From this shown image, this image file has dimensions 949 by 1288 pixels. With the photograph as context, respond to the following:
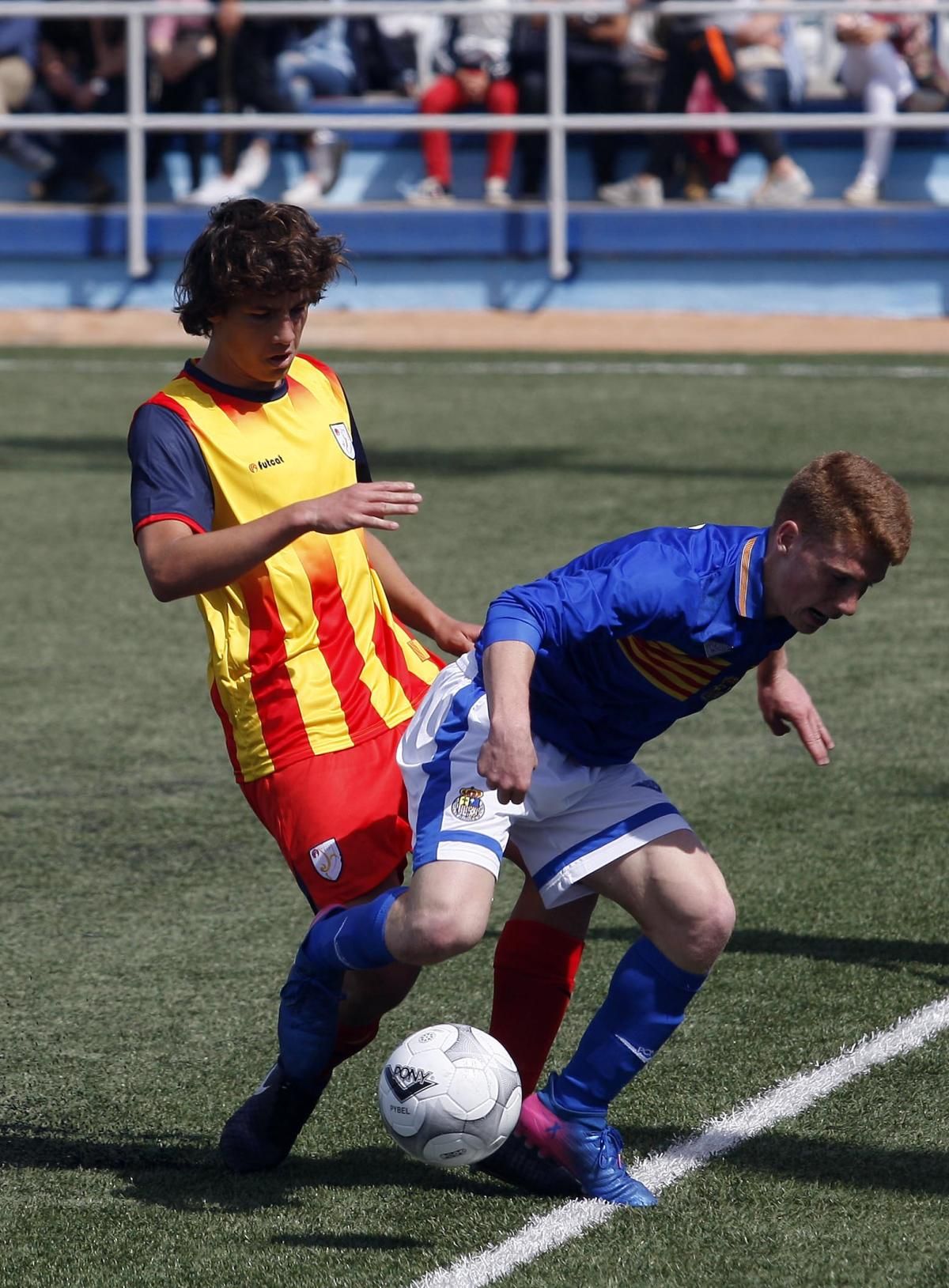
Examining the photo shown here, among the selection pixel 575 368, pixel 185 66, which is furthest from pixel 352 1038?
pixel 185 66

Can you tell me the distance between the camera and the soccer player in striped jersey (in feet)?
12.6

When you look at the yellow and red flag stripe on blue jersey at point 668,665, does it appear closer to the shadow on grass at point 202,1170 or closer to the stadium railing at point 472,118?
the shadow on grass at point 202,1170

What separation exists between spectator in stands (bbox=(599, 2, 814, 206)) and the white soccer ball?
13.6 metres

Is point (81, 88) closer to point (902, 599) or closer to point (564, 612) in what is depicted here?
point (902, 599)

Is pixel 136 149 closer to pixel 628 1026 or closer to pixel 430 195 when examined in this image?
pixel 430 195

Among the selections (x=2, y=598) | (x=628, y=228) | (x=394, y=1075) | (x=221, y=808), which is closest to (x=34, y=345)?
(x=628, y=228)

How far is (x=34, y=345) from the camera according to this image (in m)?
16.5

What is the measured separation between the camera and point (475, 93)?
54.4ft

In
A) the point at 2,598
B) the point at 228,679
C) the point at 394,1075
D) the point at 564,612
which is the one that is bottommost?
the point at 2,598

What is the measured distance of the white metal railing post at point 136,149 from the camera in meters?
16.1

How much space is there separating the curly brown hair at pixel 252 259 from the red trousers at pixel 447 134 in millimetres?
12788

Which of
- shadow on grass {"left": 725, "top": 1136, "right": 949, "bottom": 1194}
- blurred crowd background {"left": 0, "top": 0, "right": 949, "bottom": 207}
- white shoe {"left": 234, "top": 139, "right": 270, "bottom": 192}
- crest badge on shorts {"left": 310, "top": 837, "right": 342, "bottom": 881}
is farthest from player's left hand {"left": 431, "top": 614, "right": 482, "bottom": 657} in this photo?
white shoe {"left": 234, "top": 139, "right": 270, "bottom": 192}

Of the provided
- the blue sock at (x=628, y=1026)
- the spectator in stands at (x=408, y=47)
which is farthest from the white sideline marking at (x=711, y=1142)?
the spectator in stands at (x=408, y=47)

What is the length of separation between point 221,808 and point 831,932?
2086 millimetres
